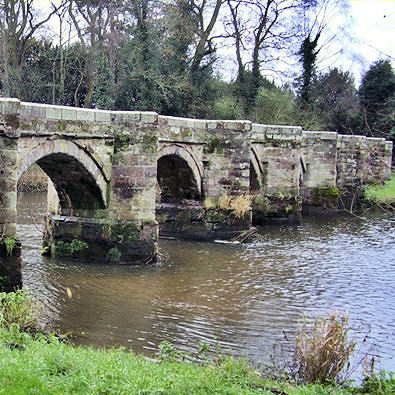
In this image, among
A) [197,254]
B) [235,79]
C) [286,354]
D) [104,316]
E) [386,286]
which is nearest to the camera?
[286,354]

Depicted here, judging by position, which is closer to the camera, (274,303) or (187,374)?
(187,374)

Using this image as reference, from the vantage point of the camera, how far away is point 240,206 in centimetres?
1812

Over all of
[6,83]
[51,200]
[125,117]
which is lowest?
[51,200]

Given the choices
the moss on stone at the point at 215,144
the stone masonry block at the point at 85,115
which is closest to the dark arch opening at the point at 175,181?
the moss on stone at the point at 215,144

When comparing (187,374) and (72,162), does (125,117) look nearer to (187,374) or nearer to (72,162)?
(72,162)

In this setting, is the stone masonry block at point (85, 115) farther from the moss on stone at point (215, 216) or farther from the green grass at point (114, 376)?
the green grass at point (114, 376)

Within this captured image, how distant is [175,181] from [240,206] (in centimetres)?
192

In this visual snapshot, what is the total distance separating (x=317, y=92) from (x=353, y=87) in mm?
5309

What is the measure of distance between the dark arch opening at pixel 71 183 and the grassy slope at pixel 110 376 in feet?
22.1

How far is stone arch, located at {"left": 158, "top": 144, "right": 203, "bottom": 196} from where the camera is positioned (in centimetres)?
1617

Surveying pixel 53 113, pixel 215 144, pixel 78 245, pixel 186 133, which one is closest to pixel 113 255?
pixel 78 245

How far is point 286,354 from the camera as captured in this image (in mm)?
8359

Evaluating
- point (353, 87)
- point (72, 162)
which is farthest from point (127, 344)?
point (353, 87)

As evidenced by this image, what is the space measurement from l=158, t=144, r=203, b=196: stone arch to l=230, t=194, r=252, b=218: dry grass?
3.26 ft
